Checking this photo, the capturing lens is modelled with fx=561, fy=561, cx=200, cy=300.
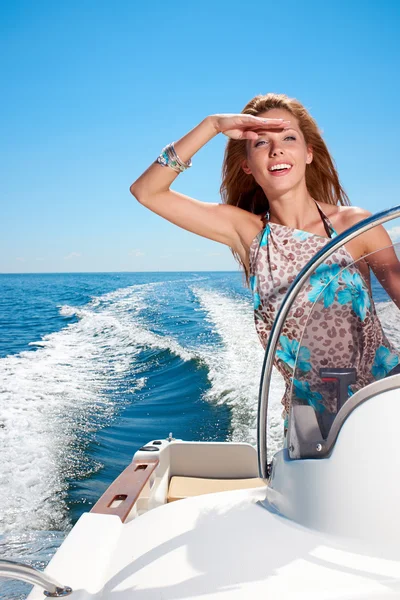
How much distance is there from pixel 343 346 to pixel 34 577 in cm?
68

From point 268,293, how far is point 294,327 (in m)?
0.17

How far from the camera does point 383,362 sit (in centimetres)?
94

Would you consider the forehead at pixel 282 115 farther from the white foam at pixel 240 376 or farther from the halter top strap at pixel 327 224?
the white foam at pixel 240 376

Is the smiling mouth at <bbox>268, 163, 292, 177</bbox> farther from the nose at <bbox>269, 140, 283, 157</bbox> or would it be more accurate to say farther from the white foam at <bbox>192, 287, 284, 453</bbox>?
the white foam at <bbox>192, 287, 284, 453</bbox>

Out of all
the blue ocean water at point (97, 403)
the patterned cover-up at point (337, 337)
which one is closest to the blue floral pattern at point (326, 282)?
the patterned cover-up at point (337, 337)

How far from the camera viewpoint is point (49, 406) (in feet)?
19.2

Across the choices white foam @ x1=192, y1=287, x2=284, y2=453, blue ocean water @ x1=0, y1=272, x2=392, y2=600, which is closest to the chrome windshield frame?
blue ocean water @ x1=0, y1=272, x2=392, y2=600

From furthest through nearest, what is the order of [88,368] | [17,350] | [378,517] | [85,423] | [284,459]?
[17,350]
[88,368]
[85,423]
[284,459]
[378,517]

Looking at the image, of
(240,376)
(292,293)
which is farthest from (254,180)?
(240,376)

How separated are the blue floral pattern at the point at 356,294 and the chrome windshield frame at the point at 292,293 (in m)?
0.06

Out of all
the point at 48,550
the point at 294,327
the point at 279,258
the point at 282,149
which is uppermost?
the point at 282,149

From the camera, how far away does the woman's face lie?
1.65 meters

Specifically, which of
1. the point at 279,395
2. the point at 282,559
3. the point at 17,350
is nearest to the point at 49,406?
the point at 279,395

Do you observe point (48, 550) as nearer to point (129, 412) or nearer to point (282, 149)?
point (282, 149)
